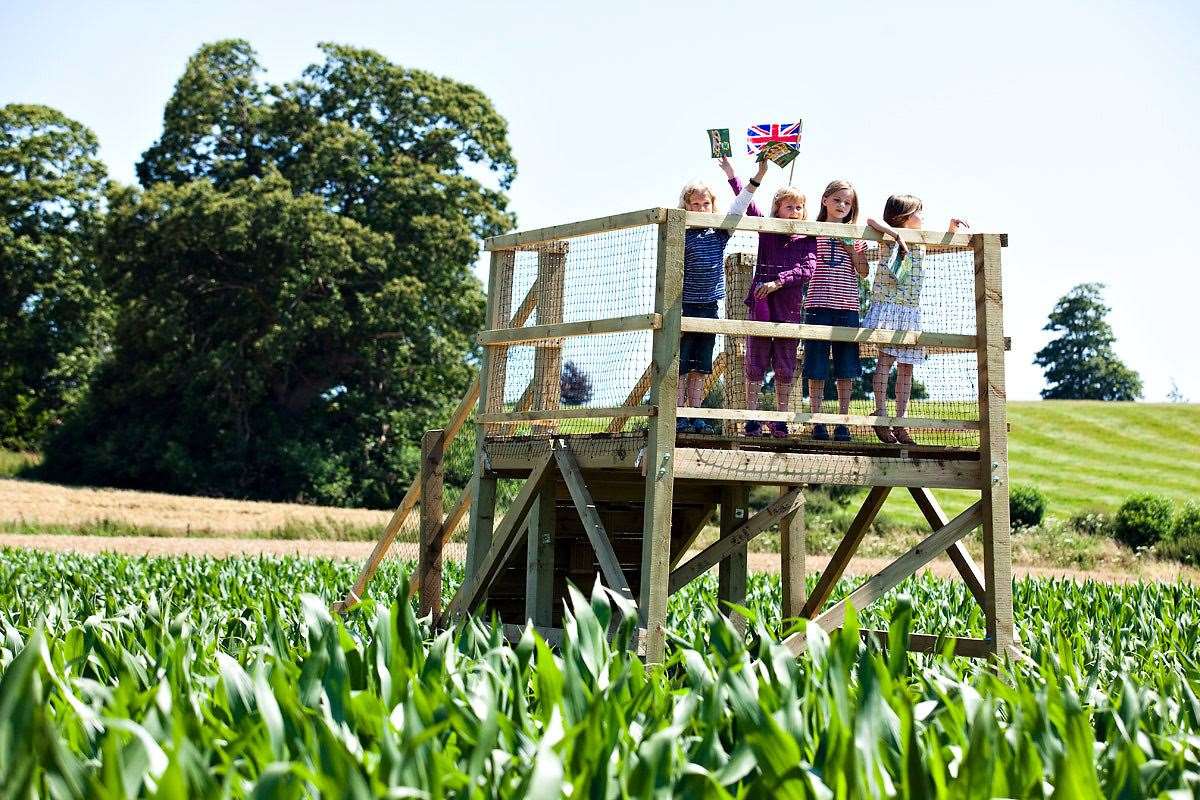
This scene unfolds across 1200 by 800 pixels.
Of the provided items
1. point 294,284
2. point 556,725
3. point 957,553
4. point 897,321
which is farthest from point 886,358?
point 294,284

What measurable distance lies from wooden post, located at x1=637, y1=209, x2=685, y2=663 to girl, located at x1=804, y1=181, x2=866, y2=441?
86 cm

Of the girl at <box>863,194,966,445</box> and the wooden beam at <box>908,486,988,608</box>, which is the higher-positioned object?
the girl at <box>863,194,966,445</box>

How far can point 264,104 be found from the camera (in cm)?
4400

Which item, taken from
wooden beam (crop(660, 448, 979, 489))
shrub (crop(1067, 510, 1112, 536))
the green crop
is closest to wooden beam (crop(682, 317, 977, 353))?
wooden beam (crop(660, 448, 979, 489))

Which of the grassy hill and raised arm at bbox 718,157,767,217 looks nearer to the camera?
raised arm at bbox 718,157,767,217

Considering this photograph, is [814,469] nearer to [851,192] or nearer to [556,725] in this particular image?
[851,192]

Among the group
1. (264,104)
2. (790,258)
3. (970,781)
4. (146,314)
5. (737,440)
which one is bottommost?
(970,781)

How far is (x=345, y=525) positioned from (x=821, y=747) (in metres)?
27.4

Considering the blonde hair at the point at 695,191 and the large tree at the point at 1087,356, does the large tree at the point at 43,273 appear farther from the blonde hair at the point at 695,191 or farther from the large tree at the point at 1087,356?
the large tree at the point at 1087,356

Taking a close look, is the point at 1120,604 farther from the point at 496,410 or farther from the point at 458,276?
the point at 458,276

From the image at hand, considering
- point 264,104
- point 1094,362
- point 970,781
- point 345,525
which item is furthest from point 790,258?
point 1094,362

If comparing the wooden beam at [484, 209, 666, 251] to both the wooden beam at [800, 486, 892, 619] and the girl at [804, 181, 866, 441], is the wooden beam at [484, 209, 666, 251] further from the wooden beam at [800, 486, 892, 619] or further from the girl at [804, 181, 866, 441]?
the wooden beam at [800, 486, 892, 619]

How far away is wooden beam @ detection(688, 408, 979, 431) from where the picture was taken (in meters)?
7.83

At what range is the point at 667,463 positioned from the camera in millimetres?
7645
